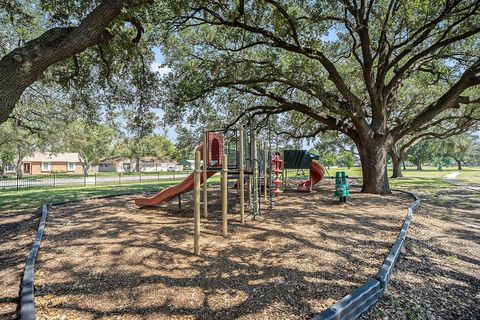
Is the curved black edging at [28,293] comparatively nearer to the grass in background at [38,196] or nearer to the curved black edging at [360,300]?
the curved black edging at [360,300]

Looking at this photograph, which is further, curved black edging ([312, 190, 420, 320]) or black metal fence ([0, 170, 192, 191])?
black metal fence ([0, 170, 192, 191])

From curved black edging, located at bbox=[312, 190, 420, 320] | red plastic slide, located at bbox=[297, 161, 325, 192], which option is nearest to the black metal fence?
red plastic slide, located at bbox=[297, 161, 325, 192]

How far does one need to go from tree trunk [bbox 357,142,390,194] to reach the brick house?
2001 inches

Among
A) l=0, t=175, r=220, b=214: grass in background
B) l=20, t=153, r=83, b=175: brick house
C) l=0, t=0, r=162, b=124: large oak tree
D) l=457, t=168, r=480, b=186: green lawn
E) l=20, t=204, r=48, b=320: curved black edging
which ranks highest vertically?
l=0, t=0, r=162, b=124: large oak tree

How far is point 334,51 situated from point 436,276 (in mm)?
11316

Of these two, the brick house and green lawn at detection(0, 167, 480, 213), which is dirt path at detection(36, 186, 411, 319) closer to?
green lawn at detection(0, 167, 480, 213)

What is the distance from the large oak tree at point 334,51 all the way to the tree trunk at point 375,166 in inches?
1.6

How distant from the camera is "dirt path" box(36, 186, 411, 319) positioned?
284cm

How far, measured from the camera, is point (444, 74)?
12.6m

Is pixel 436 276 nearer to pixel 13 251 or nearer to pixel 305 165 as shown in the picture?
pixel 13 251

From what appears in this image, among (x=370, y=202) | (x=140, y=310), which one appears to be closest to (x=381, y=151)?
(x=370, y=202)

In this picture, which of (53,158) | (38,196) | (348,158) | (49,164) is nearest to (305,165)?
(38,196)

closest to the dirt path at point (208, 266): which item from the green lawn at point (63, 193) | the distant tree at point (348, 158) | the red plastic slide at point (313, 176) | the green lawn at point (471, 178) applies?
the green lawn at point (63, 193)

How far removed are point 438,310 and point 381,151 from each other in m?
9.35
